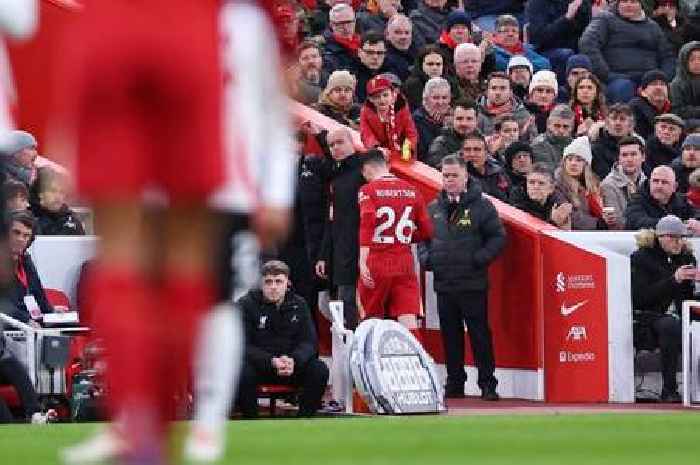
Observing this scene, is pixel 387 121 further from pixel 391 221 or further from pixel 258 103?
pixel 258 103

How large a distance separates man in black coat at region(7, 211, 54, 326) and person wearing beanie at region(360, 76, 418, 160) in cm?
393

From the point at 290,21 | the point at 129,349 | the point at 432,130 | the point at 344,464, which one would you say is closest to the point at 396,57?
the point at 432,130

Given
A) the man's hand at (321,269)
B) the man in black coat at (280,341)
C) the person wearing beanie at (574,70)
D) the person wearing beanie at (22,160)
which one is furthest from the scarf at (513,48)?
the man in black coat at (280,341)

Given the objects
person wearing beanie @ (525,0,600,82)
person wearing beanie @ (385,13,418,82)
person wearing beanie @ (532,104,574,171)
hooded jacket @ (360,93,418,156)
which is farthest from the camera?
person wearing beanie @ (525,0,600,82)

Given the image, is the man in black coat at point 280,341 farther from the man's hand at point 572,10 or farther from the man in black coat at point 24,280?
the man's hand at point 572,10

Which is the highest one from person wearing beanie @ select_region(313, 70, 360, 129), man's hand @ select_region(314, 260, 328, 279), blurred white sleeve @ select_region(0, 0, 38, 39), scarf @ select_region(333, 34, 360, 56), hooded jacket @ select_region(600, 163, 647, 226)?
scarf @ select_region(333, 34, 360, 56)

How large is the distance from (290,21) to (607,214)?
12.8 metres

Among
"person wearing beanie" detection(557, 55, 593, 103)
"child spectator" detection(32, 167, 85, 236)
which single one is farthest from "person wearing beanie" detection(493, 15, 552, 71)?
"child spectator" detection(32, 167, 85, 236)

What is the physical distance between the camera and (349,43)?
23.1 m

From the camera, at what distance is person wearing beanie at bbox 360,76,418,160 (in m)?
20.5

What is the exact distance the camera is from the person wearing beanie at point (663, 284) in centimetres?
1961

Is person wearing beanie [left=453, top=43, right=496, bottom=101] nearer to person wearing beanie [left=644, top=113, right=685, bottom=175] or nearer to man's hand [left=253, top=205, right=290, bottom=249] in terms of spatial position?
person wearing beanie [left=644, top=113, right=685, bottom=175]

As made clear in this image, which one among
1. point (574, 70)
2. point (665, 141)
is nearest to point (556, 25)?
point (574, 70)

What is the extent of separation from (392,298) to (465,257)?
0.78 meters
